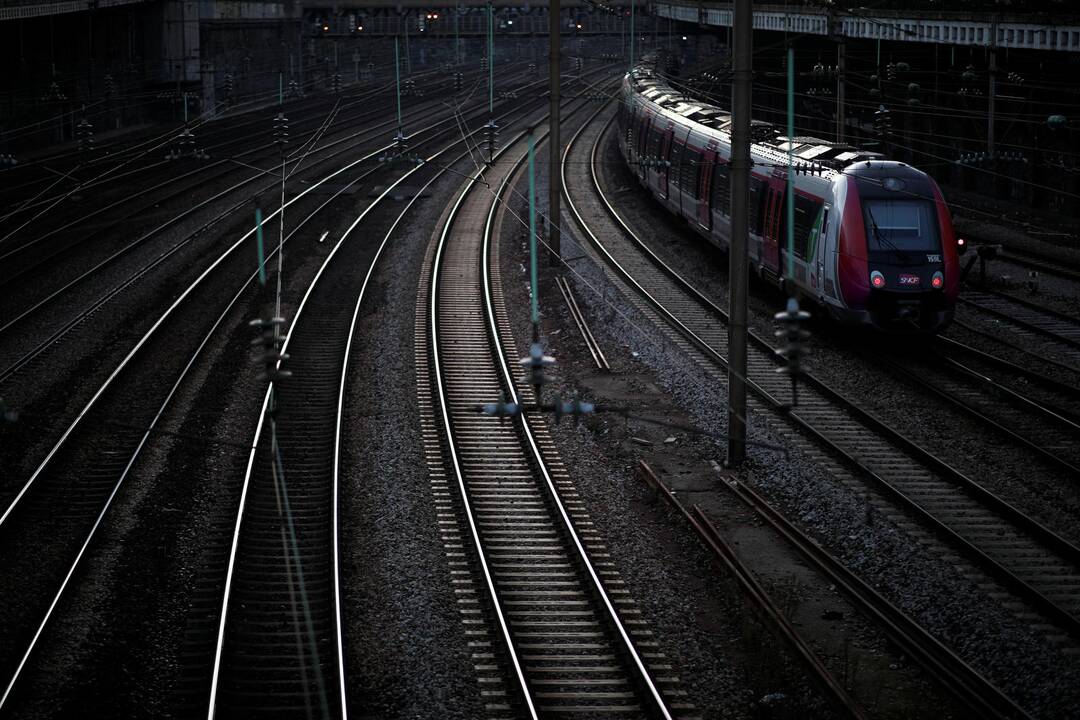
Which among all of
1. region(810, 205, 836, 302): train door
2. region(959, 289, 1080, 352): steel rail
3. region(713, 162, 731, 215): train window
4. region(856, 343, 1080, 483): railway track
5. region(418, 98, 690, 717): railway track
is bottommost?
region(418, 98, 690, 717): railway track

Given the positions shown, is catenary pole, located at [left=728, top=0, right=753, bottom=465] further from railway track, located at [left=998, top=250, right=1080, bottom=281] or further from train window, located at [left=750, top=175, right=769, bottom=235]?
railway track, located at [left=998, top=250, right=1080, bottom=281]

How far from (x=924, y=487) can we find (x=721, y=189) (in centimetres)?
1183

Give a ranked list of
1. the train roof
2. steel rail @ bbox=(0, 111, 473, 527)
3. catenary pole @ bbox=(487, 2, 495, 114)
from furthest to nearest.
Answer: catenary pole @ bbox=(487, 2, 495, 114) → the train roof → steel rail @ bbox=(0, 111, 473, 527)

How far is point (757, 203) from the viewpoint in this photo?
78.1 feet

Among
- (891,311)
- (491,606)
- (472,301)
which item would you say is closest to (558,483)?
(491,606)

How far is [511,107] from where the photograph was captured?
60.5 metres

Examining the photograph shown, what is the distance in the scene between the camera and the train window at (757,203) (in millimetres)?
23422

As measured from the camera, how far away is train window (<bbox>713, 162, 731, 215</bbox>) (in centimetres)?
2562

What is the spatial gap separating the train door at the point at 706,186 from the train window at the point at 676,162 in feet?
7.02

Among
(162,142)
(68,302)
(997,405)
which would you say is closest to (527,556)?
(997,405)

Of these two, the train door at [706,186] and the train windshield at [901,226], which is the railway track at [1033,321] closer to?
the train windshield at [901,226]

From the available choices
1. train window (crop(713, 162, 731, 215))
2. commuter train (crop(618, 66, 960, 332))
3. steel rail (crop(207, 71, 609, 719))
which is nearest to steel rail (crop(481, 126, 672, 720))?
steel rail (crop(207, 71, 609, 719))

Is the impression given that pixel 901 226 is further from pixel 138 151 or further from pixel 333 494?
pixel 138 151

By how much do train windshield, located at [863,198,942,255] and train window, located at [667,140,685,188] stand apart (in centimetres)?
1030
